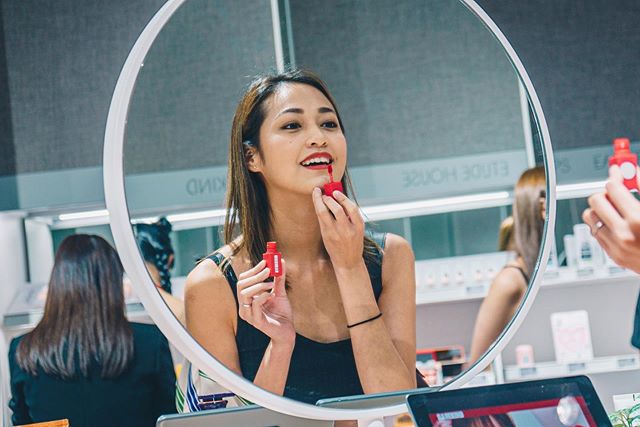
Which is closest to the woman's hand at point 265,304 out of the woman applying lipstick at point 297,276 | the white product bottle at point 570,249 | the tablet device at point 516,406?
the woman applying lipstick at point 297,276

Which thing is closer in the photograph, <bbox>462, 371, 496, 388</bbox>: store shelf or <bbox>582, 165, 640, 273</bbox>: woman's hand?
<bbox>582, 165, 640, 273</bbox>: woman's hand

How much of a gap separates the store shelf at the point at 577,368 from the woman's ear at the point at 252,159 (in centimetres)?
61

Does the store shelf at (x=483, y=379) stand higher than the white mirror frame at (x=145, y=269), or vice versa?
the white mirror frame at (x=145, y=269)

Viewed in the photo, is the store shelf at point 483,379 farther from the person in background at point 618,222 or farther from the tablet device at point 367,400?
the person in background at point 618,222

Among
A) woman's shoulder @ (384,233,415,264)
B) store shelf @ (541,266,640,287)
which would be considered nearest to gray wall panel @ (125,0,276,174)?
woman's shoulder @ (384,233,415,264)

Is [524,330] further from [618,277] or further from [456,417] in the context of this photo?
[456,417]

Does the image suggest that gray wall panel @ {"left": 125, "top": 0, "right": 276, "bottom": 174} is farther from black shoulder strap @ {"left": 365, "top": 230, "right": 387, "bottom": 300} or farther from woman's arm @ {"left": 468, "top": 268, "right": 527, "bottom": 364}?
woman's arm @ {"left": 468, "top": 268, "right": 527, "bottom": 364}

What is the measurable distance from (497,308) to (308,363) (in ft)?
0.89

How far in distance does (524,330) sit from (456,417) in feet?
2.98

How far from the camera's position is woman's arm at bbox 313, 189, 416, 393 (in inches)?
38.2

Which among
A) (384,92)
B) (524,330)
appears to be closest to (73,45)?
(384,92)

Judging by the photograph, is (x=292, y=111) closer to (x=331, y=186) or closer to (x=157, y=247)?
(x=331, y=186)

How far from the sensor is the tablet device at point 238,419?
0.92m

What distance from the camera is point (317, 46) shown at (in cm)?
104
